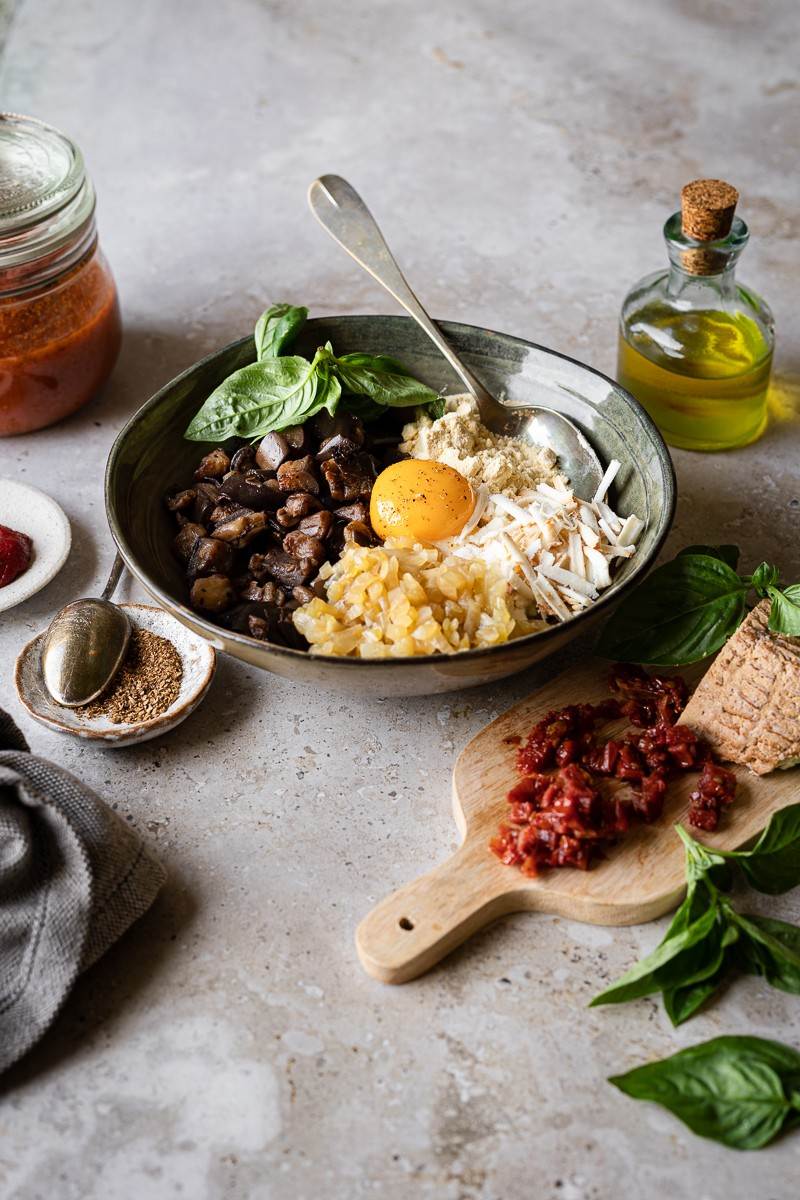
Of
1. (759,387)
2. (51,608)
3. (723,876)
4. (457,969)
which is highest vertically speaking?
(759,387)

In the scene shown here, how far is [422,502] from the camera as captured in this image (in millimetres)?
2771

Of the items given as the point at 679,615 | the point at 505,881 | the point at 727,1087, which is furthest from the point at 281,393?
the point at 727,1087

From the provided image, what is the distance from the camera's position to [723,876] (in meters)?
2.21

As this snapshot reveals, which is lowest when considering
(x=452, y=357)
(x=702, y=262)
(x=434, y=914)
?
(x=434, y=914)

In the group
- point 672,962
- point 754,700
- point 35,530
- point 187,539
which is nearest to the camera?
point 672,962

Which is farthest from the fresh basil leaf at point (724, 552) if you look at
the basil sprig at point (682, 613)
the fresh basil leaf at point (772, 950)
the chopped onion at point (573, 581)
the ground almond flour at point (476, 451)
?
the fresh basil leaf at point (772, 950)

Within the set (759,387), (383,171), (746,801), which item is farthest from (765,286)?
(746,801)

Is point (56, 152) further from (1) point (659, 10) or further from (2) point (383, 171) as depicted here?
(1) point (659, 10)

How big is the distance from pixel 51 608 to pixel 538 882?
4.87 feet

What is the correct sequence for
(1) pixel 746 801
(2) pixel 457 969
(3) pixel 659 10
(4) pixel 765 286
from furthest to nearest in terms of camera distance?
1. (3) pixel 659 10
2. (4) pixel 765 286
3. (1) pixel 746 801
4. (2) pixel 457 969

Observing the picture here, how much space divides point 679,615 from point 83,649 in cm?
135

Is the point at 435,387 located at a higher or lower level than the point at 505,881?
higher

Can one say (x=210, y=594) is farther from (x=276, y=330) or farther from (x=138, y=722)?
(x=276, y=330)

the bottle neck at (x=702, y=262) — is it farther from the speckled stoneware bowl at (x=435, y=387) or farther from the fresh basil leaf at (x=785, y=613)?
the fresh basil leaf at (x=785, y=613)
